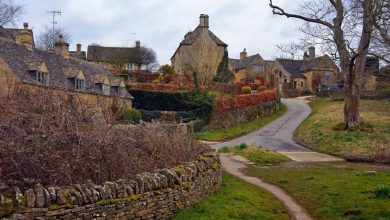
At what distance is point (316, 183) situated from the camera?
781 inches

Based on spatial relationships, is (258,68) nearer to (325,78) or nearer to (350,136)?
(325,78)

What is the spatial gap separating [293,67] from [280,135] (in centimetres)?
5027

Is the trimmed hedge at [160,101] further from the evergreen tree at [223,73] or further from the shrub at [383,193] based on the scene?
the shrub at [383,193]

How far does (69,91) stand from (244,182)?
8.02 m

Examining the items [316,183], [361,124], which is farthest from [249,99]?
[316,183]

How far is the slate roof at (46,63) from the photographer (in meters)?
38.4

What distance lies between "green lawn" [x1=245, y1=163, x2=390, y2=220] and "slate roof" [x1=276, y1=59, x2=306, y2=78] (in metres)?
64.6

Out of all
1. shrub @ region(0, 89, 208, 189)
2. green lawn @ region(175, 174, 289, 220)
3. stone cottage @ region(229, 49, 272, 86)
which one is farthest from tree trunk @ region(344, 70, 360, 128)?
stone cottage @ region(229, 49, 272, 86)

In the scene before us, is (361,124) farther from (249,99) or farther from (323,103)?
(323,103)

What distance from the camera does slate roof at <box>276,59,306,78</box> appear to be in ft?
295

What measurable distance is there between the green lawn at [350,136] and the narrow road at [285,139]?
97 cm

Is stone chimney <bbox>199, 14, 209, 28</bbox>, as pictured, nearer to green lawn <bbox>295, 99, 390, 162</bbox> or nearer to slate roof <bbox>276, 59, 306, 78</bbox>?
slate roof <bbox>276, 59, 306, 78</bbox>

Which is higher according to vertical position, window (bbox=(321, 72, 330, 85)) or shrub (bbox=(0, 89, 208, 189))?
window (bbox=(321, 72, 330, 85))

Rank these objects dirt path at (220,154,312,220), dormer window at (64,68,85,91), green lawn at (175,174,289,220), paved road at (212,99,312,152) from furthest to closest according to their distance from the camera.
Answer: dormer window at (64,68,85,91) → paved road at (212,99,312,152) → dirt path at (220,154,312,220) → green lawn at (175,174,289,220)
